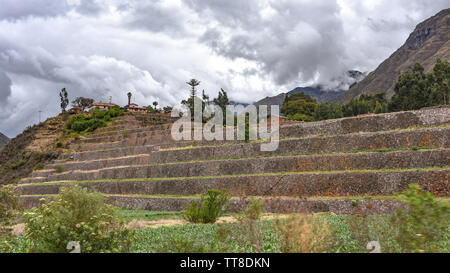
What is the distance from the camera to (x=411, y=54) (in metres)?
158

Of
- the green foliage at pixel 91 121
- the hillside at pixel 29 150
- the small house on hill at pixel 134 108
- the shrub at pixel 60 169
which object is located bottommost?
the shrub at pixel 60 169

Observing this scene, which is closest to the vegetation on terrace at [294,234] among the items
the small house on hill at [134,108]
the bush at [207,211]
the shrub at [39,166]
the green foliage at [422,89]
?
the bush at [207,211]

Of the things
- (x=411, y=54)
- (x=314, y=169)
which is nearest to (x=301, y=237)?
(x=314, y=169)

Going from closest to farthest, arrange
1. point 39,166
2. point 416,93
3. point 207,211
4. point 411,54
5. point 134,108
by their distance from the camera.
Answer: point 207,211 → point 416,93 → point 39,166 → point 134,108 → point 411,54

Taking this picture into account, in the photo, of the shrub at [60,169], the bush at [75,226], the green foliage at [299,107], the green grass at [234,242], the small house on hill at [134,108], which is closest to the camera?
the green grass at [234,242]

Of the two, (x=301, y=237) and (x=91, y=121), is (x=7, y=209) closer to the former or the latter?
(x=301, y=237)

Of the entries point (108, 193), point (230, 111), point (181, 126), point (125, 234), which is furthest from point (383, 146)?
point (230, 111)

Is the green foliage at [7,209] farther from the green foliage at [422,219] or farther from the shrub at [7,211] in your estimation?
the green foliage at [422,219]

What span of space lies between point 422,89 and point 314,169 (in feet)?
98.1

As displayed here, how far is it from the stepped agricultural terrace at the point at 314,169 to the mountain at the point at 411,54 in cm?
10851

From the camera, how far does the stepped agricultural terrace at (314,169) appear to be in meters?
15.6

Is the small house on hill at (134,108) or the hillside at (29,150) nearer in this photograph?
the hillside at (29,150)

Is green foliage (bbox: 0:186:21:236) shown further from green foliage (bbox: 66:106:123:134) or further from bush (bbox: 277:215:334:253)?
green foliage (bbox: 66:106:123:134)
